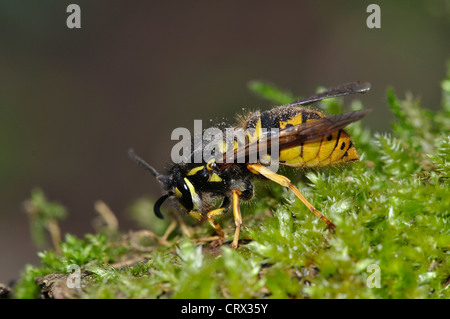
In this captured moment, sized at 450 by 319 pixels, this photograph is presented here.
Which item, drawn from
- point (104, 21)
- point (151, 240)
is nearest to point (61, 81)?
point (104, 21)

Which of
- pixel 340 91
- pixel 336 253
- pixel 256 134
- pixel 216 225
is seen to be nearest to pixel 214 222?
pixel 216 225

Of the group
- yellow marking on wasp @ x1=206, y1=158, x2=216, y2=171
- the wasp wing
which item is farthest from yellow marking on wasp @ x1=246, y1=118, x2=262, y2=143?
the wasp wing

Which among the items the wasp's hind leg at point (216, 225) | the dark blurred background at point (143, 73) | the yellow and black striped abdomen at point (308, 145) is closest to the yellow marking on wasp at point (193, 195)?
the wasp's hind leg at point (216, 225)

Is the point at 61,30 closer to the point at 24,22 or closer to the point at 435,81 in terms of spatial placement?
the point at 24,22

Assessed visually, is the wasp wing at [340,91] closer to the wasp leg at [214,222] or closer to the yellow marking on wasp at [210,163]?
the yellow marking on wasp at [210,163]

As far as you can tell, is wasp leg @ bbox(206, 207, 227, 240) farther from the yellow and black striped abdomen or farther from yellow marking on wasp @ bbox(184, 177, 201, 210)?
the yellow and black striped abdomen

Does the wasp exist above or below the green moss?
above

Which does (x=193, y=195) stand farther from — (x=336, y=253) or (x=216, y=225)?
(x=336, y=253)
